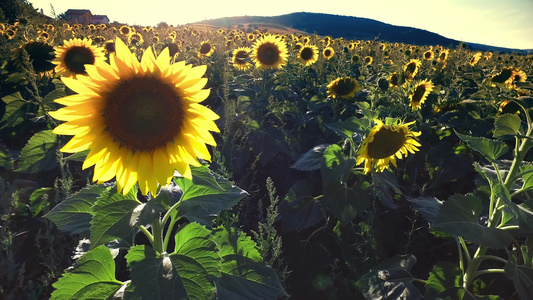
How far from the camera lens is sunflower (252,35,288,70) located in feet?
18.7

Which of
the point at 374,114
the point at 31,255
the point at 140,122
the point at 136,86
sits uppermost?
the point at 136,86

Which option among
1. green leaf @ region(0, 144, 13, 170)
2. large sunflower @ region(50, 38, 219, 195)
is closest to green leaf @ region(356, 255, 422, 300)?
large sunflower @ region(50, 38, 219, 195)

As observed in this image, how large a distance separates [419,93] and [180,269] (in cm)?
412

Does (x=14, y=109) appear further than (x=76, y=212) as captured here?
Yes

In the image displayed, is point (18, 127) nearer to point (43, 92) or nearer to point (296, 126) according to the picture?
point (43, 92)

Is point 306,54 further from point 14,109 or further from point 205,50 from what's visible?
point 14,109

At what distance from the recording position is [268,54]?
5723 mm

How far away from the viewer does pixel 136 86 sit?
138cm

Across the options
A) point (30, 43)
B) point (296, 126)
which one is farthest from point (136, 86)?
point (296, 126)

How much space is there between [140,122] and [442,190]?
379 cm

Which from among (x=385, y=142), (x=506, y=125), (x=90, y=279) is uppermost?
(x=506, y=125)

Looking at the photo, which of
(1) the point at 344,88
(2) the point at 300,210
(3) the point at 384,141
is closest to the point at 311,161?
(2) the point at 300,210

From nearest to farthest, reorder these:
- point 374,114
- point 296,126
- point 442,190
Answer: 1. point 374,114
2. point 442,190
3. point 296,126

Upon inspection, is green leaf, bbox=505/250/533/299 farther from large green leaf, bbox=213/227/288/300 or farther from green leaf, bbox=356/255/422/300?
large green leaf, bbox=213/227/288/300
